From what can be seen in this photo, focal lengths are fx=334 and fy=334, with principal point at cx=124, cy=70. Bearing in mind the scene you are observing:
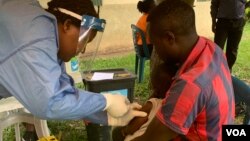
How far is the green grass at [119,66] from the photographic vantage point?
333 cm

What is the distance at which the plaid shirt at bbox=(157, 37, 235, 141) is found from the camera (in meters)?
1.34

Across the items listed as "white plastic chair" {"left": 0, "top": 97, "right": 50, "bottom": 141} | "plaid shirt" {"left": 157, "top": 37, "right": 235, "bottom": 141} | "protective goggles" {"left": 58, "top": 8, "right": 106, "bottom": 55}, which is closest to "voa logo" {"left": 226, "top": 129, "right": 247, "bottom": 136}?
"plaid shirt" {"left": 157, "top": 37, "right": 235, "bottom": 141}

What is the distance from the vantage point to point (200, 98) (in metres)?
1.34

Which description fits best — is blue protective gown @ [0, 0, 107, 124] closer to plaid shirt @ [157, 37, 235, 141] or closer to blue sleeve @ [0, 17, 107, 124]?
blue sleeve @ [0, 17, 107, 124]

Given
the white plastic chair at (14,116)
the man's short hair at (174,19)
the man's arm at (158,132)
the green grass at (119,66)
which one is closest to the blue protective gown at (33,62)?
the man's arm at (158,132)

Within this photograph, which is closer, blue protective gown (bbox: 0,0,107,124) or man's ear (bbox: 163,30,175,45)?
blue protective gown (bbox: 0,0,107,124)

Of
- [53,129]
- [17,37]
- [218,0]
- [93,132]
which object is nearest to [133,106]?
[17,37]

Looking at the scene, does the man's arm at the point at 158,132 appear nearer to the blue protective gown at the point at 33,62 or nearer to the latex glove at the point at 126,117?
the latex glove at the point at 126,117

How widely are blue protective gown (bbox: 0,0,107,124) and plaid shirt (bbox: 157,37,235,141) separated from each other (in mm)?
377

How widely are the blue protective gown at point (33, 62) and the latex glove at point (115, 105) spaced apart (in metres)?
0.20

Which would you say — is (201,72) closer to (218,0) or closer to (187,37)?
(187,37)

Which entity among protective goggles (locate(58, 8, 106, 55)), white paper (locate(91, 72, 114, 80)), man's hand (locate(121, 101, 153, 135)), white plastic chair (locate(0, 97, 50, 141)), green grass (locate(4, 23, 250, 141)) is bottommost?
green grass (locate(4, 23, 250, 141))

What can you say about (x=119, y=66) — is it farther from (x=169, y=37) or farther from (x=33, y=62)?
(x=33, y=62)

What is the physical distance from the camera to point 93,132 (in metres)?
3.09
